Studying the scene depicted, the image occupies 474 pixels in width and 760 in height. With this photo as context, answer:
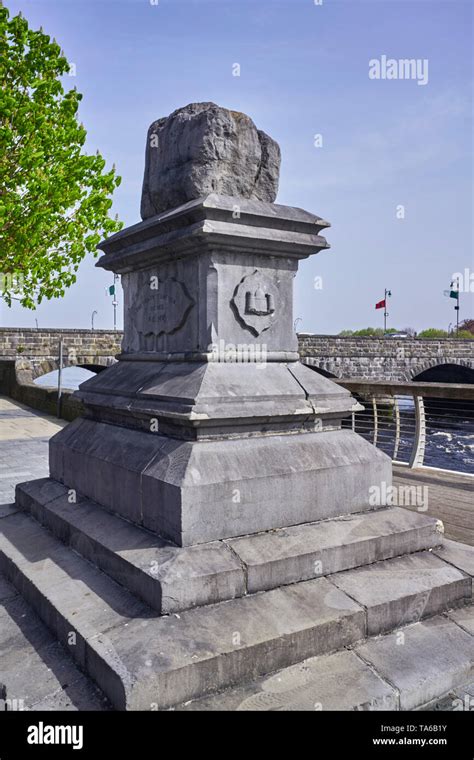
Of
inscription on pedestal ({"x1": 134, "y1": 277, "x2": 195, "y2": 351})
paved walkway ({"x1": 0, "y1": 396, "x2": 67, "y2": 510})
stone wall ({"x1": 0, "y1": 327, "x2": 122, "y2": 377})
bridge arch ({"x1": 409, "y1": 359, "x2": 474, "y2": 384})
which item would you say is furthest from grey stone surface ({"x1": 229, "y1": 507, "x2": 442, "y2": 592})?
bridge arch ({"x1": 409, "y1": 359, "x2": 474, "y2": 384})

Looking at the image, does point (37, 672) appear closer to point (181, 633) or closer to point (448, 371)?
point (181, 633)

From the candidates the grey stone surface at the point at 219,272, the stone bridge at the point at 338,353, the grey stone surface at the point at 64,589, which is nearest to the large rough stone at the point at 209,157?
the grey stone surface at the point at 219,272

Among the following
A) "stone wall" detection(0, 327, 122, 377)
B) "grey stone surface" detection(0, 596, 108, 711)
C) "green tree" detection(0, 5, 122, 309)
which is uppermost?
"green tree" detection(0, 5, 122, 309)

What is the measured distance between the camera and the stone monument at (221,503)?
2186 mm

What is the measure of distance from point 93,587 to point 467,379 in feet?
144

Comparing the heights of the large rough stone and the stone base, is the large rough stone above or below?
above

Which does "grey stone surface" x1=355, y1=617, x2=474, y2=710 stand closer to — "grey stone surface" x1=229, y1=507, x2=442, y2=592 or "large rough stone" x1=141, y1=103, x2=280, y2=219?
"grey stone surface" x1=229, y1=507, x2=442, y2=592

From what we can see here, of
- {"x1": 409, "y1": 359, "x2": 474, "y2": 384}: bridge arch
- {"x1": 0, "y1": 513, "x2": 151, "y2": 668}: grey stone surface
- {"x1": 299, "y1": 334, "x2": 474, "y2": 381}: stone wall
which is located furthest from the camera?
{"x1": 409, "y1": 359, "x2": 474, "y2": 384}: bridge arch

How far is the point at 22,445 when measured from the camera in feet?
30.4

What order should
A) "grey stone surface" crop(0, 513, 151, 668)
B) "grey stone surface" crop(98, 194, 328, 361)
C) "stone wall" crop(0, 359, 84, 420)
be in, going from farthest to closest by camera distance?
"stone wall" crop(0, 359, 84, 420) < "grey stone surface" crop(98, 194, 328, 361) < "grey stone surface" crop(0, 513, 151, 668)

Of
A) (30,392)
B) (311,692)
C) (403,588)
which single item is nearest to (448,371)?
(30,392)

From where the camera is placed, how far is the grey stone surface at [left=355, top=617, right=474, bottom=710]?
2150 millimetres

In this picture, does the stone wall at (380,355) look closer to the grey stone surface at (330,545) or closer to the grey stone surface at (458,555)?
the grey stone surface at (458,555)
